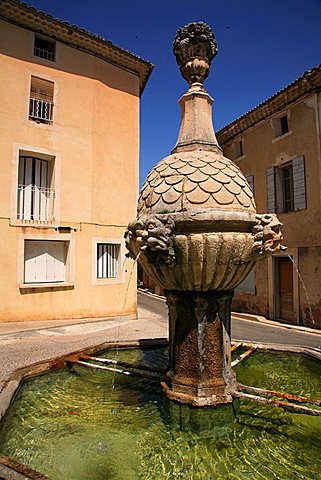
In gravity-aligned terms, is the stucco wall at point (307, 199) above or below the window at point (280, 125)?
below

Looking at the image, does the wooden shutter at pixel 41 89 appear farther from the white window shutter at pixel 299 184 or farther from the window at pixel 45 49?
the white window shutter at pixel 299 184

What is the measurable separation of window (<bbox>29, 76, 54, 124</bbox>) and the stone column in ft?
32.8

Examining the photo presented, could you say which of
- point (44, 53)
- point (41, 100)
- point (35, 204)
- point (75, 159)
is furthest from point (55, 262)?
point (44, 53)

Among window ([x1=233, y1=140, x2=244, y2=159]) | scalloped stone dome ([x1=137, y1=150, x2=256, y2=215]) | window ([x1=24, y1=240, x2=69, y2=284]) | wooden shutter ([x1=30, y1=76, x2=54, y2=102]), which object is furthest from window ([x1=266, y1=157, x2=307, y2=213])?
scalloped stone dome ([x1=137, y1=150, x2=256, y2=215])

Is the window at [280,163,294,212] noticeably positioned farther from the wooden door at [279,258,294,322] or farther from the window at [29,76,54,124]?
the window at [29,76,54,124]

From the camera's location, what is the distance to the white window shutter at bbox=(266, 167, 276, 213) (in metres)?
14.1

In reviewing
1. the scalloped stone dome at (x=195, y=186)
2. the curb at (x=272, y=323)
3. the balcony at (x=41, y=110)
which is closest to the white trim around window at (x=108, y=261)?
the balcony at (x=41, y=110)

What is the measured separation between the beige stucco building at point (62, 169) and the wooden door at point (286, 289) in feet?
19.3

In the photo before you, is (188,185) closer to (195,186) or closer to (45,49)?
(195,186)

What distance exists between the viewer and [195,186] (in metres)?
3.45

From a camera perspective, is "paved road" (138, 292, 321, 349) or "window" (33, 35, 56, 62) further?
"window" (33, 35, 56, 62)

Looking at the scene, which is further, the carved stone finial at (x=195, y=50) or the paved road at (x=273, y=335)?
the paved road at (x=273, y=335)

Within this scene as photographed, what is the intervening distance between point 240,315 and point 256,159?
270 inches

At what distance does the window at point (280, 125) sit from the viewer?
13961mm
